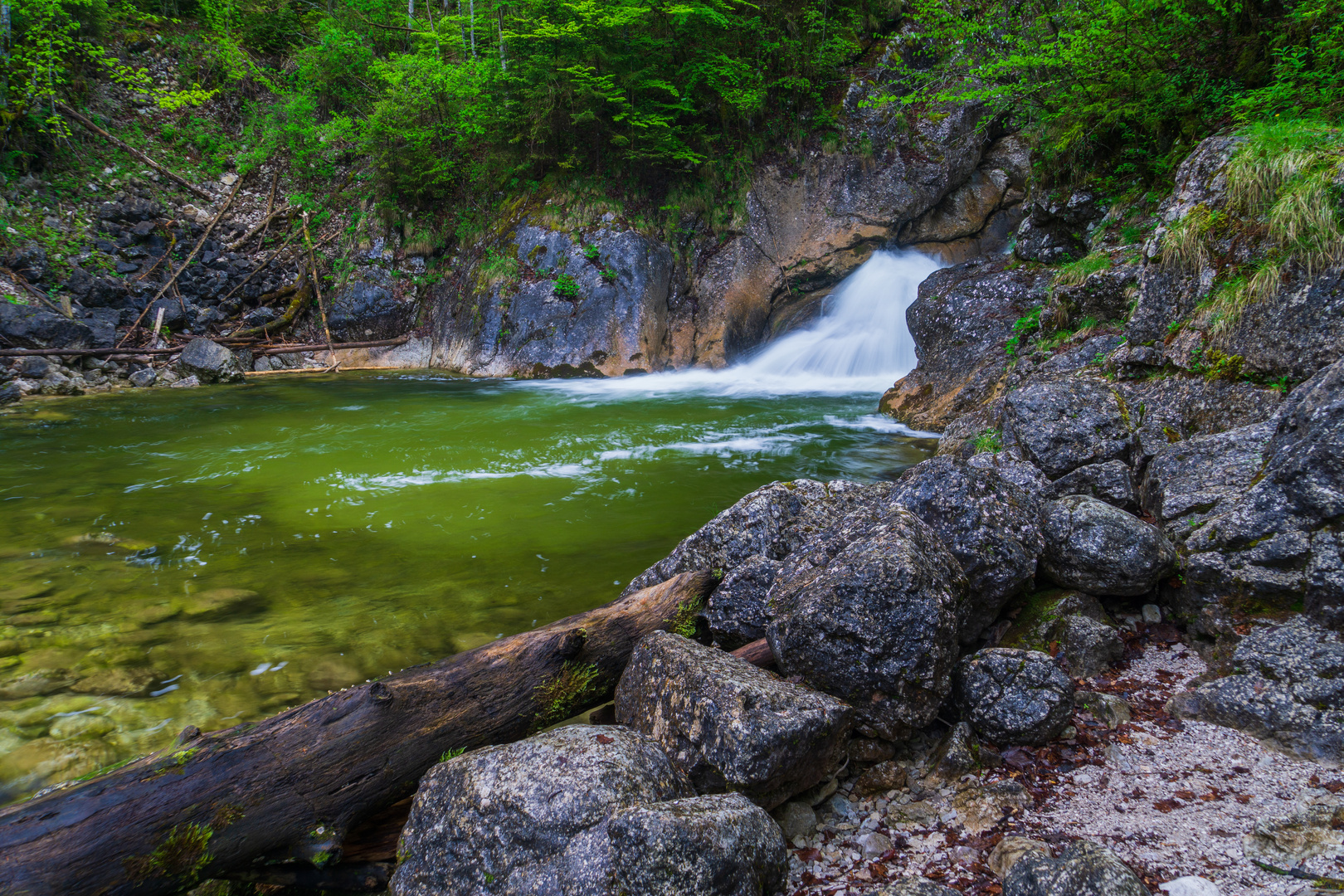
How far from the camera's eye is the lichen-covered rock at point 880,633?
114 inches

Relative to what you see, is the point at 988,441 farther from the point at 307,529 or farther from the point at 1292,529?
the point at 307,529

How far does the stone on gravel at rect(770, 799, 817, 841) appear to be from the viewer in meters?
2.58

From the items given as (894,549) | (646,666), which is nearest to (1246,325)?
(894,549)

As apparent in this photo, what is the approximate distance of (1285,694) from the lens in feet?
8.39

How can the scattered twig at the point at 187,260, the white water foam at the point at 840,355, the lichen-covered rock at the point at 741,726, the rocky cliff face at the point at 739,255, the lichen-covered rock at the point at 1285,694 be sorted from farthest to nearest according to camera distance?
the scattered twig at the point at 187,260 → the rocky cliff face at the point at 739,255 → the white water foam at the point at 840,355 → the lichen-covered rock at the point at 741,726 → the lichen-covered rock at the point at 1285,694

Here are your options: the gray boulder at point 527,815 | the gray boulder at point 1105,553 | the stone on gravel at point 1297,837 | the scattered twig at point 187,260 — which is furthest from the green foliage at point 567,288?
the stone on gravel at point 1297,837

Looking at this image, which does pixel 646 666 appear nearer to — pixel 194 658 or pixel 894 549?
pixel 894 549

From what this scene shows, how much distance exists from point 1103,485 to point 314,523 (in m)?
6.83

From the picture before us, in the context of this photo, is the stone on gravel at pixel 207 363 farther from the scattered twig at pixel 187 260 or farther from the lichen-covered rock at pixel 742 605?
the lichen-covered rock at pixel 742 605

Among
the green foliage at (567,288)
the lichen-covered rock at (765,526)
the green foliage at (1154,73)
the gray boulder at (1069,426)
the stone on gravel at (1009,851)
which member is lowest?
the stone on gravel at (1009,851)

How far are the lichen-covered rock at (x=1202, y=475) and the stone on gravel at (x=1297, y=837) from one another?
5.95ft

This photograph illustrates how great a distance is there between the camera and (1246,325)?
457 cm

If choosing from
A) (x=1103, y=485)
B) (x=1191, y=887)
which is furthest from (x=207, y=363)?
(x=1191, y=887)

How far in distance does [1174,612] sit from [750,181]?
15.2m
